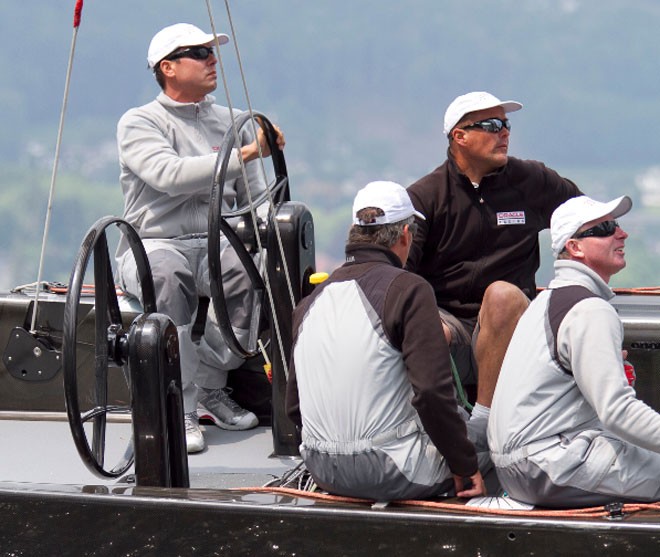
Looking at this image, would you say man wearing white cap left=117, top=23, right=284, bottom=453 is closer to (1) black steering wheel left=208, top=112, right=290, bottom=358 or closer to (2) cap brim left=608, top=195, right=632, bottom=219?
(1) black steering wheel left=208, top=112, right=290, bottom=358

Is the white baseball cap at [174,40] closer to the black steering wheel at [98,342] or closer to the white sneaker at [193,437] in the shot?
the black steering wheel at [98,342]

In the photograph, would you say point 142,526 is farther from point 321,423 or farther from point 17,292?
point 17,292

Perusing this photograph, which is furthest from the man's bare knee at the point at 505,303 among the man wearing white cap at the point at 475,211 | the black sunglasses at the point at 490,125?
the black sunglasses at the point at 490,125

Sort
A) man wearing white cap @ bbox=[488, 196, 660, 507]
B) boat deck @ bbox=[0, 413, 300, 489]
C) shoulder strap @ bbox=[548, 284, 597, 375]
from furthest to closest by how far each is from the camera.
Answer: boat deck @ bbox=[0, 413, 300, 489] → shoulder strap @ bbox=[548, 284, 597, 375] → man wearing white cap @ bbox=[488, 196, 660, 507]

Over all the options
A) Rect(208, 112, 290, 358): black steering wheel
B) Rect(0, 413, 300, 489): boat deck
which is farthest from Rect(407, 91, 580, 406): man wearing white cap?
Rect(0, 413, 300, 489): boat deck

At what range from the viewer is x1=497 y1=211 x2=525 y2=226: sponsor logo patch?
433cm

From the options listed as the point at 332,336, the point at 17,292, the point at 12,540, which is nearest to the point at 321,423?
the point at 332,336

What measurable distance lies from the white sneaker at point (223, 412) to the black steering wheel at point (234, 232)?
0.30m

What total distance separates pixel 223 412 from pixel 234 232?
767 mm

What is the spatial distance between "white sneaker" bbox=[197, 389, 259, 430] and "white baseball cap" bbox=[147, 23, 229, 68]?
1185 millimetres

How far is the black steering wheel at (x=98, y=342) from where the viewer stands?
10.7ft

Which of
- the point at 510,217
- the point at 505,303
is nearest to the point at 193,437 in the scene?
the point at 505,303

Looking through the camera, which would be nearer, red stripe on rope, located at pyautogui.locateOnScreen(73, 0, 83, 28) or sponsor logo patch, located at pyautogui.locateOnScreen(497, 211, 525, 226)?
red stripe on rope, located at pyautogui.locateOnScreen(73, 0, 83, 28)

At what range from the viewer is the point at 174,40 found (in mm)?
4574
